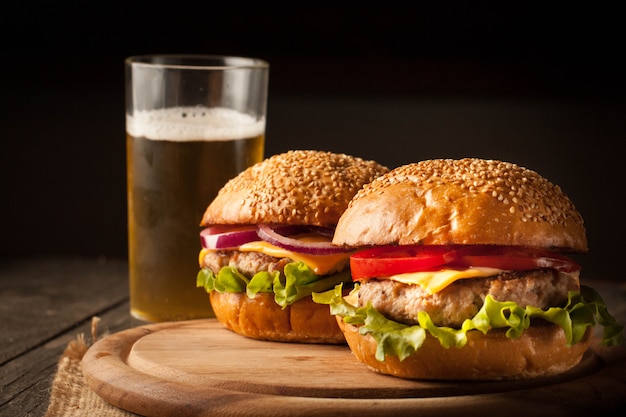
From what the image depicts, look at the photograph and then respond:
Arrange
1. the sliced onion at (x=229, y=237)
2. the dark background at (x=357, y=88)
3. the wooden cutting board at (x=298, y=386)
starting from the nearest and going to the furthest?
the wooden cutting board at (x=298, y=386) → the sliced onion at (x=229, y=237) → the dark background at (x=357, y=88)

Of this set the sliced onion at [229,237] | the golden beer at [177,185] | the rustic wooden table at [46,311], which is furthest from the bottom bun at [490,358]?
the golden beer at [177,185]

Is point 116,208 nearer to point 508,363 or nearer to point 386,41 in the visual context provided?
point 386,41

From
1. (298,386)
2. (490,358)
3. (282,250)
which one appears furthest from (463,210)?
(282,250)

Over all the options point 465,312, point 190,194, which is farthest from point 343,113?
point 465,312

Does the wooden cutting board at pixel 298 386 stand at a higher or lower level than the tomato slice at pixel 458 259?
lower

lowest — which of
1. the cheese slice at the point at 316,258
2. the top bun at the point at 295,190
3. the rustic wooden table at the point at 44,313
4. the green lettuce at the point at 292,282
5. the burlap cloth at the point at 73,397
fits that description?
the rustic wooden table at the point at 44,313

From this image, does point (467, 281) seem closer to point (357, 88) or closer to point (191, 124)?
point (191, 124)

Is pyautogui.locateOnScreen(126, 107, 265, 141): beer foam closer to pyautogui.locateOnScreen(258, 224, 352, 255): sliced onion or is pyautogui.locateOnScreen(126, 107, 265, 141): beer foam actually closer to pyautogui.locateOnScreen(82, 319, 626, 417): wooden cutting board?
pyautogui.locateOnScreen(258, 224, 352, 255): sliced onion

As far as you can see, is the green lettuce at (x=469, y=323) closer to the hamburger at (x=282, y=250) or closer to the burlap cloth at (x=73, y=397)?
the hamburger at (x=282, y=250)
